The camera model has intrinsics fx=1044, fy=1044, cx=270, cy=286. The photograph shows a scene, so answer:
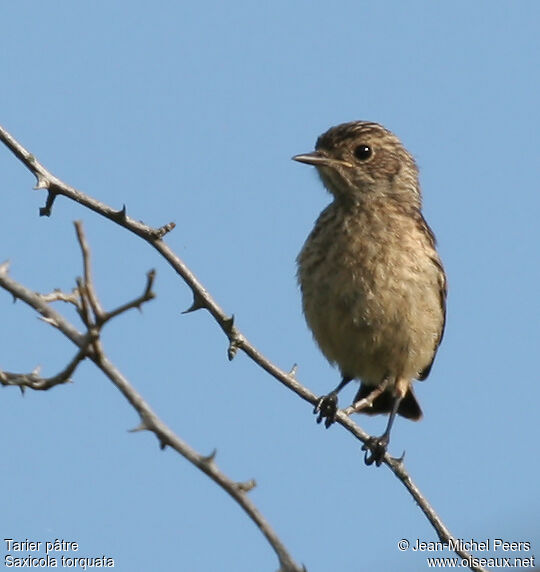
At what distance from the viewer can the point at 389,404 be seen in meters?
8.39

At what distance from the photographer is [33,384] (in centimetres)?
393

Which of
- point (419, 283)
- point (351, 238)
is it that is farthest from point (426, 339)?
point (351, 238)

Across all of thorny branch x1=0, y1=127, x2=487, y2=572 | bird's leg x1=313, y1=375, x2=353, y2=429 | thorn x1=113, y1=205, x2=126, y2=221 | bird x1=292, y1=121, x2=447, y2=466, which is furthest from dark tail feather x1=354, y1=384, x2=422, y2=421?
thorn x1=113, y1=205, x2=126, y2=221

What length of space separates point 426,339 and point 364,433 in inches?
54.4

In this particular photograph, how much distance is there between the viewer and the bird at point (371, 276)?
7.41m

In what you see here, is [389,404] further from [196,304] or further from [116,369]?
[116,369]

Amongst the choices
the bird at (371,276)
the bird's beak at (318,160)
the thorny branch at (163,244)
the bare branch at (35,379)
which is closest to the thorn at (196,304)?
the thorny branch at (163,244)

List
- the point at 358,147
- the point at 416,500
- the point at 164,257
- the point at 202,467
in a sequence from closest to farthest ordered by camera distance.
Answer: the point at 202,467 → the point at 164,257 → the point at 416,500 → the point at 358,147

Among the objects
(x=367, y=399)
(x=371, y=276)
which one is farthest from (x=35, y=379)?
(x=371, y=276)

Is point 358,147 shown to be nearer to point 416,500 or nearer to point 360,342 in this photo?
point 360,342

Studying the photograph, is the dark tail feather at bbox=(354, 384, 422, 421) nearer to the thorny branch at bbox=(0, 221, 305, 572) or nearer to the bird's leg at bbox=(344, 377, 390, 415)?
the bird's leg at bbox=(344, 377, 390, 415)

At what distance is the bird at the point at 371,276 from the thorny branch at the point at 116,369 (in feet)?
12.5

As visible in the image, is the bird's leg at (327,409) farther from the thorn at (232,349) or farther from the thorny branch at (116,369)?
the thorny branch at (116,369)

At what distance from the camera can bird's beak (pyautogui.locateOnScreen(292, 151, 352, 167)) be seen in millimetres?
8023
